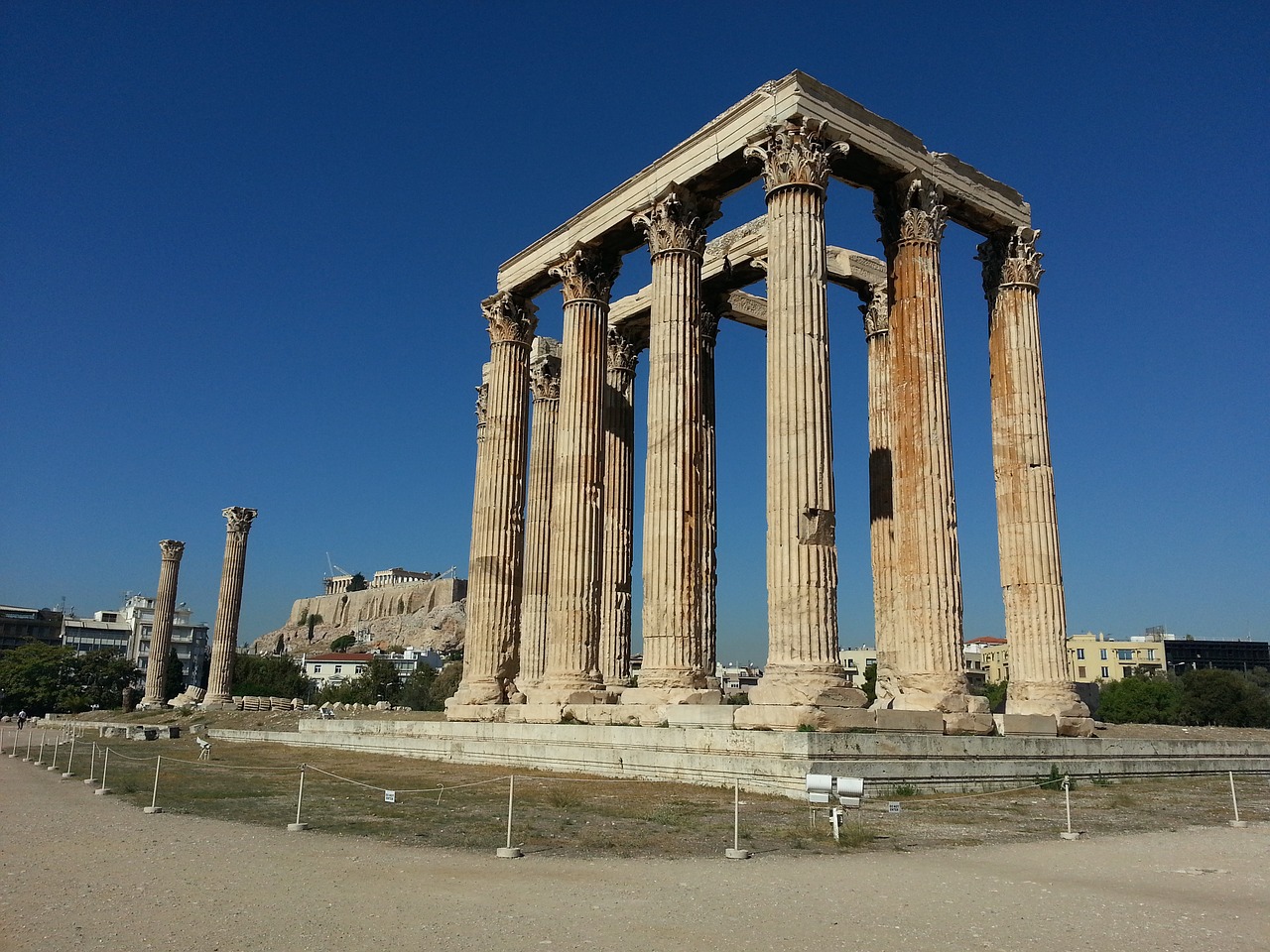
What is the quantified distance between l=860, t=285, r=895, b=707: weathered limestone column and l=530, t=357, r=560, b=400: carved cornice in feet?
39.5

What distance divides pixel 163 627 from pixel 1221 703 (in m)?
75.5

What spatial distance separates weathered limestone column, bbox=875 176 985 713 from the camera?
2233cm

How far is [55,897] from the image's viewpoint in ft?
26.3

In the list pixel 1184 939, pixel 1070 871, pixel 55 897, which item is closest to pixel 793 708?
pixel 1070 871

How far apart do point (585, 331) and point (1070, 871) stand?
2235 centimetres

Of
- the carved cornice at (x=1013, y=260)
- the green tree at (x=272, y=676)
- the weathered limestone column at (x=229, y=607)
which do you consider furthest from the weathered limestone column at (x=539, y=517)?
the green tree at (x=272, y=676)

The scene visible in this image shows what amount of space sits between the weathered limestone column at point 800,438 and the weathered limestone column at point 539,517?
12.5m

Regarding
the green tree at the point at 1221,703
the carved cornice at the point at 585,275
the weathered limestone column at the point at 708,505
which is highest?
the carved cornice at the point at 585,275

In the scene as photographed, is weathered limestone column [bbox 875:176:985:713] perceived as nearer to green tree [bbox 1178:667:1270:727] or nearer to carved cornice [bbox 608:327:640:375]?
carved cornice [bbox 608:327:640:375]

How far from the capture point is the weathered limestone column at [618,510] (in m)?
28.8

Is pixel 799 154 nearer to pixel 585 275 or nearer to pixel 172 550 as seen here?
pixel 585 275

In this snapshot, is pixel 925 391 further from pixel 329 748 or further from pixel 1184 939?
pixel 329 748

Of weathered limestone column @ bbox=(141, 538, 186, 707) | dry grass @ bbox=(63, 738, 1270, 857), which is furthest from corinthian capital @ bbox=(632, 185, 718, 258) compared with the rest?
weathered limestone column @ bbox=(141, 538, 186, 707)

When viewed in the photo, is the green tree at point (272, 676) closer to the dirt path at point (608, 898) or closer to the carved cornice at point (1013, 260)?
the carved cornice at point (1013, 260)
